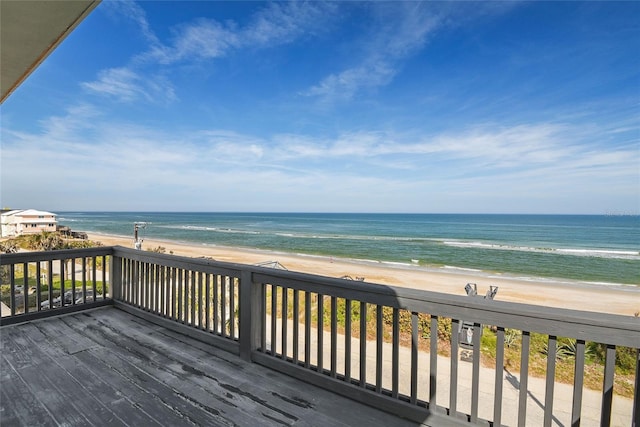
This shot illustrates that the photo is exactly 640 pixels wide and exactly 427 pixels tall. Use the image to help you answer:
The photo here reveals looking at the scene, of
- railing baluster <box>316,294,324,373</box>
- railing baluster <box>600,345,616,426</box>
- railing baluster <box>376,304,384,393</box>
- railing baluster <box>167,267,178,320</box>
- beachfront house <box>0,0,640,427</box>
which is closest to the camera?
railing baluster <box>600,345,616,426</box>

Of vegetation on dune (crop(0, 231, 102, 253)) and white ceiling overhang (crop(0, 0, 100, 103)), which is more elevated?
white ceiling overhang (crop(0, 0, 100, 103))

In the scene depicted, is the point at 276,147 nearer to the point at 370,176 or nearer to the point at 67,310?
the point at 370,176

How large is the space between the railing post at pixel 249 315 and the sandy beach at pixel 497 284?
9053 mm

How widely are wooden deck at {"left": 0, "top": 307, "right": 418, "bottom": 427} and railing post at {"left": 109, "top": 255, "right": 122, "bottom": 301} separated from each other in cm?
91

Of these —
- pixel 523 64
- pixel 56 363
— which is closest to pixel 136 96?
pixel 56 363

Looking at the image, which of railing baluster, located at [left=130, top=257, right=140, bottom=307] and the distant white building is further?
the distant white building

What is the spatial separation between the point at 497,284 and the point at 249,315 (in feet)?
47.0

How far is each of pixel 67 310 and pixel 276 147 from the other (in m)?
23.0

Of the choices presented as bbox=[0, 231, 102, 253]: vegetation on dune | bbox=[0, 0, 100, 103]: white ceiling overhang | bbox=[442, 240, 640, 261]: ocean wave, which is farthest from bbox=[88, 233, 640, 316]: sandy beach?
bbox=[0, 0, 100, 103]: white ceiling overhang

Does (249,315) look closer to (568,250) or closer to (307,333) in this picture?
(307,333)

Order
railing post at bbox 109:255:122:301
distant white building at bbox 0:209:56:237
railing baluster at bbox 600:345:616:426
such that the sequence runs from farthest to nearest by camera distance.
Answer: distant white building at bbox 0:209:56:237
railing post at bbox 109:255:122:301
railing baluster at bbox 600:345:616:426

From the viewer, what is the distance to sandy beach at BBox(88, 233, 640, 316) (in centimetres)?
1105

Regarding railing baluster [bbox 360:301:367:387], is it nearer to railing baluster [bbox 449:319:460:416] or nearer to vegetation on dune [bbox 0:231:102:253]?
railing baluster [bbox 449:319:460:416]

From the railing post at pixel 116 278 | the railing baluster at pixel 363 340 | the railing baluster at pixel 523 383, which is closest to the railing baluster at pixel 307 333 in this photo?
the railing baluster at pixel 363 340
